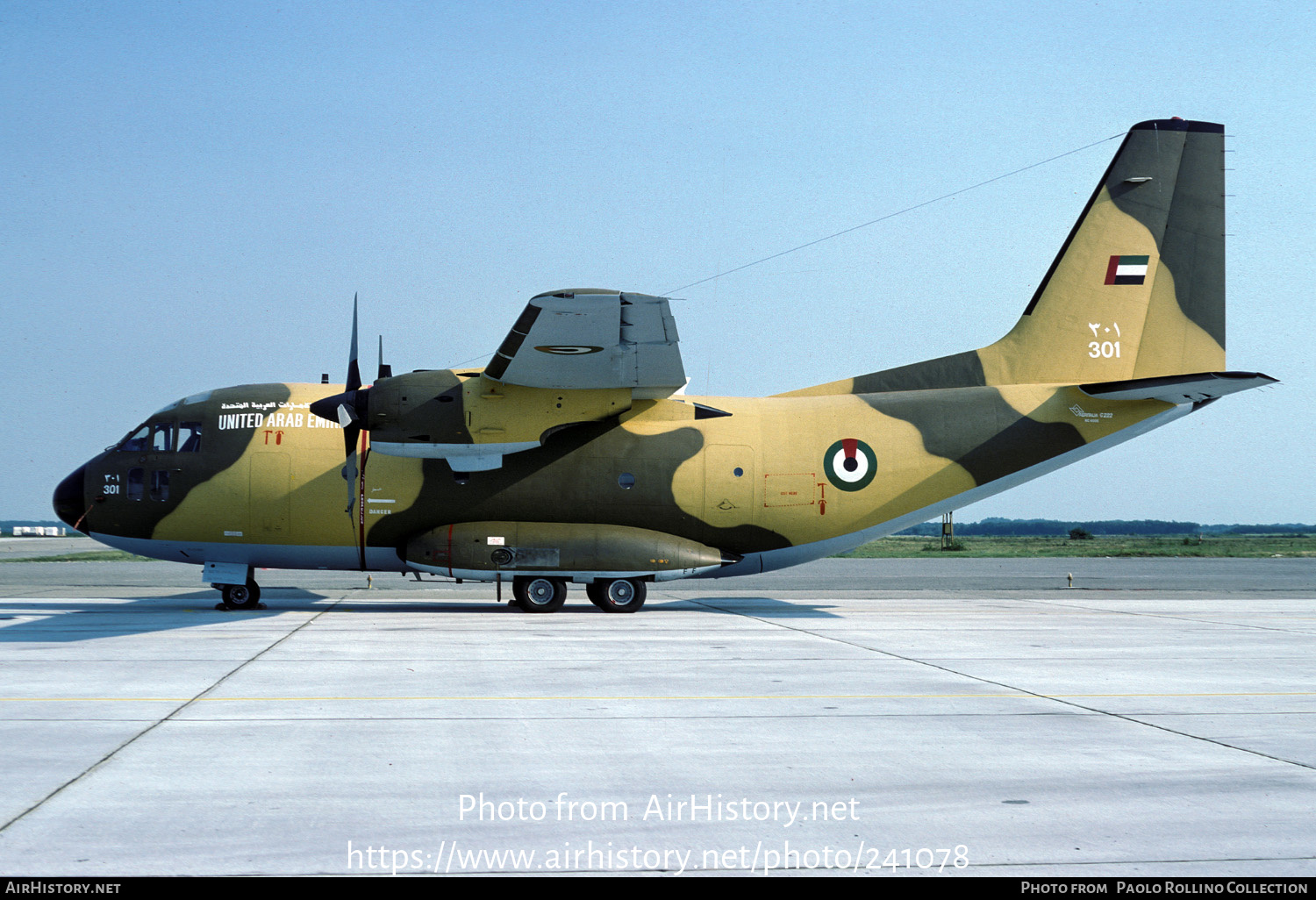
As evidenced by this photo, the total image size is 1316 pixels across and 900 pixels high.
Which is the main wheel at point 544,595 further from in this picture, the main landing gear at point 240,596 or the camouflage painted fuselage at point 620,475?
the main landing gear at point 240,596

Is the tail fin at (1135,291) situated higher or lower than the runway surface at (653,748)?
higher

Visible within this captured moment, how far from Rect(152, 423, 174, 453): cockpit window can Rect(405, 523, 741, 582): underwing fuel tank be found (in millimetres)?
5232

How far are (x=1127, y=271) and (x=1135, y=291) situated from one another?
46 centimetres

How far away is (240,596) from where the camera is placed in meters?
18.8

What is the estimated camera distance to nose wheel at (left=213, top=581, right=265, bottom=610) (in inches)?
733

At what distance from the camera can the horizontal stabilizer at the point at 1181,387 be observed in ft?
56.1

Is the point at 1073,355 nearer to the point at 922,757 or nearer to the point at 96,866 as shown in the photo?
the point at 922,757

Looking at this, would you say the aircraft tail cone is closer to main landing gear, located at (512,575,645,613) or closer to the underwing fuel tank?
the underwing fuel tank

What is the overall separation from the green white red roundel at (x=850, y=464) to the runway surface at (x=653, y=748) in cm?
361

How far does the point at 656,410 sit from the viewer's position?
752 inches

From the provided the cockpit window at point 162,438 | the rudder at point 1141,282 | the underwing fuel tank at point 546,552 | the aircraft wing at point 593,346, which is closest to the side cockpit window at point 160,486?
the cockpit window at point 162,438

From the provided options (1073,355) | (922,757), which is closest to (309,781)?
(922,757)

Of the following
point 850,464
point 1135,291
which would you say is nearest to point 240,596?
point 850,464

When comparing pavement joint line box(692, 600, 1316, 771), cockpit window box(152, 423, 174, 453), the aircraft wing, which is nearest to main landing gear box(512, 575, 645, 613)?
the aircraft wing
